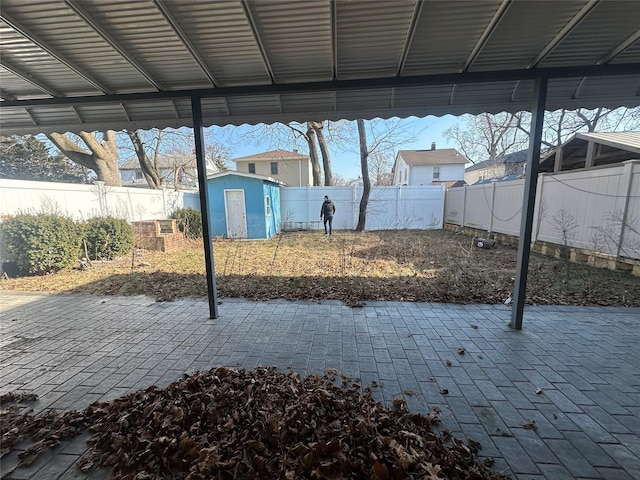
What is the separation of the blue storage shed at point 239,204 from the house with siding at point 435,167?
22.8 m

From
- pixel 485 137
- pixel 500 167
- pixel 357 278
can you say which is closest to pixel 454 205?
pixel 357 278

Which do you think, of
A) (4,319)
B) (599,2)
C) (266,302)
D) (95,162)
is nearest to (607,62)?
(599,2)

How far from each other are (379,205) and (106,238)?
10.9 meters

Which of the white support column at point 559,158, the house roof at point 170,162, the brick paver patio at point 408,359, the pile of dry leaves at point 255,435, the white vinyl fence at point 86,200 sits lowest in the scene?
the brick paver patio at point 408,359

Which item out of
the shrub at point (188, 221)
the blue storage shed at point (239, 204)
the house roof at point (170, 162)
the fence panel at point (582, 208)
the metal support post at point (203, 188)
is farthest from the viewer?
the house roof at point (170, 162)

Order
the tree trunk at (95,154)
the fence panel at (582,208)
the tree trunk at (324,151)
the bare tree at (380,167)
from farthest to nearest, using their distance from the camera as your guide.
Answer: the bare tree at (380,167)
the tree trunk at (324,151)
the tree trunk at (95,154)
the fence panel at (582,208)

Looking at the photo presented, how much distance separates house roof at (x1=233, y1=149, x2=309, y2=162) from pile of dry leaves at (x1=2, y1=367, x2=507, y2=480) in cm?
2383

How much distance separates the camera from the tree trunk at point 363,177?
12227mm

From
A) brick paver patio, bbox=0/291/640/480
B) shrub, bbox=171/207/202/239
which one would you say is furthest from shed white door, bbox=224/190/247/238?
brick paver patio, bbox=0/291/640/480

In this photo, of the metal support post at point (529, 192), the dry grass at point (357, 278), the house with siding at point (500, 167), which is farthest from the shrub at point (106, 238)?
the house with siding at point (500, 167)

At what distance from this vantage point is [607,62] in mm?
2668

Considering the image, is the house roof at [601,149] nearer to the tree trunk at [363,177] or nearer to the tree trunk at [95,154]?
the tree trunk at [363,177]

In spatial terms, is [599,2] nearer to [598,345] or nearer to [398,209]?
[598,345]

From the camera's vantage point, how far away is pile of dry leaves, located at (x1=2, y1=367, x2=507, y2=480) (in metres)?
1.54
